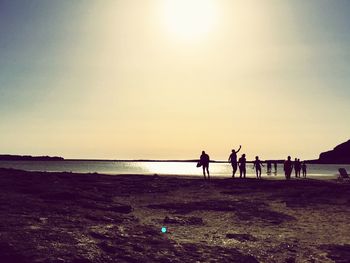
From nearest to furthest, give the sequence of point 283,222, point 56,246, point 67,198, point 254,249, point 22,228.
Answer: point 56,246, point 22,228, point 254,249, point 283,222, point 67,198

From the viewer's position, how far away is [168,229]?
35.2 feet

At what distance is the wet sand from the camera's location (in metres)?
7.40

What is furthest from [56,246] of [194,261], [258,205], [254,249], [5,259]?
[258,205]

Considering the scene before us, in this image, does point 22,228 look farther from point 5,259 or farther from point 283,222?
point 283,222

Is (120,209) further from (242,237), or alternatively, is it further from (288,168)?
(288,168)

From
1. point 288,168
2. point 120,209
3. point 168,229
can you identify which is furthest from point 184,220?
point 288,168

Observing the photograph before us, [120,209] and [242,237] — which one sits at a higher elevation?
[120,209]

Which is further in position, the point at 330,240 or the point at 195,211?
the point at 195,211

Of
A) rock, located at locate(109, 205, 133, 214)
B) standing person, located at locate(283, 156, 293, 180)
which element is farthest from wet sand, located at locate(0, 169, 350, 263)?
standing person, located at locate(283, 156, 293, 180)

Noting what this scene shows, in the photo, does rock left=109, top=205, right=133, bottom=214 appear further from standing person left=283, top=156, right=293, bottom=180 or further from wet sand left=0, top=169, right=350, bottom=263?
standing person left=283, top=156, right=293, bottom=180

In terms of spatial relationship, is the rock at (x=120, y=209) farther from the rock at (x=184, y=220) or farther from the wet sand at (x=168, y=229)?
the rock at (x=184, y=220)

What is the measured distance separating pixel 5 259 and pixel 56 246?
1011 mm

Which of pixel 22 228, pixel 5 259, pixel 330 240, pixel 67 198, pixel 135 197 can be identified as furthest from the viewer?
pixel 135 197

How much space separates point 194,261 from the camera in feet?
24.9
